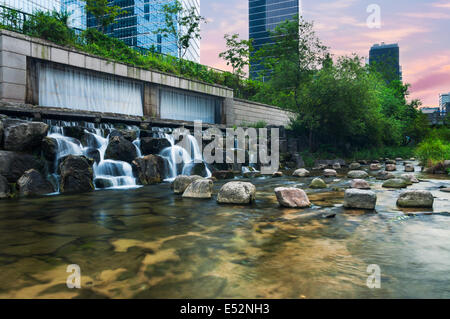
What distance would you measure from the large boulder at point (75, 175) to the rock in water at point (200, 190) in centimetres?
352

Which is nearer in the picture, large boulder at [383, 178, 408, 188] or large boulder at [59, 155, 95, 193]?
large boulder at [59, 155, 95, 193]

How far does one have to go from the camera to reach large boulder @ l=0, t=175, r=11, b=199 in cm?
757

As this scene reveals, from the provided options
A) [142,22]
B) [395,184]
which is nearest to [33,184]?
[395,184]

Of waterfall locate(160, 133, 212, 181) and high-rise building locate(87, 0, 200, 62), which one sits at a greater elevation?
high-rise building locate(87, 0, 200, 62)

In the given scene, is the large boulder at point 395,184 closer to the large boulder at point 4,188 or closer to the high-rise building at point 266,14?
the large boulder at point 4,188

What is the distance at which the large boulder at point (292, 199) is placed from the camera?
249 inches

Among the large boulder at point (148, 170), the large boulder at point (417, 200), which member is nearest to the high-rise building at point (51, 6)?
the large boulder at point (148, 170)

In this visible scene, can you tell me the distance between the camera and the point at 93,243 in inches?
152

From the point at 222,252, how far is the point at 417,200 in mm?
4980

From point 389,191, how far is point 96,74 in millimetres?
15073

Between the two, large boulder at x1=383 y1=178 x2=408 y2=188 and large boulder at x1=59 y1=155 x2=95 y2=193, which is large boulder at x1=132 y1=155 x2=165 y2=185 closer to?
large boulder at x1=59 y1=155 x2=95 y2=193

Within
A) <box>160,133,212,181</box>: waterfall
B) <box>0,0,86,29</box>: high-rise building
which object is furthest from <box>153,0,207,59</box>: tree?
<box>0,0,86,29</box>: high-rise building

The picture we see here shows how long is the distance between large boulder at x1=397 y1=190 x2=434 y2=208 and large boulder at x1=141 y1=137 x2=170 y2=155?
9.93 m

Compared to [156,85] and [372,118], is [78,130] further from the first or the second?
[372,118]
